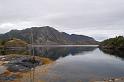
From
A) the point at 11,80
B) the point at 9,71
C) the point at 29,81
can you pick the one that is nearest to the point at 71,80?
the point at 29,81

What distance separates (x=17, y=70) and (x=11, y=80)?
21067mm

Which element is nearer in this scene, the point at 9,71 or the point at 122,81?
the point at 122,81

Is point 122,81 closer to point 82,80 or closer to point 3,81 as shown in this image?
point 82,80

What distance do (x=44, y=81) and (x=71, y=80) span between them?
27.0 ft

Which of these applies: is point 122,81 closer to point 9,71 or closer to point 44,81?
point 44,81

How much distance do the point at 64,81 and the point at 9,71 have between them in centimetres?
2915

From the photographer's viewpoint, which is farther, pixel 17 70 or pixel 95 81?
pixel 17 70

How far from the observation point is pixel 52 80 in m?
68.3

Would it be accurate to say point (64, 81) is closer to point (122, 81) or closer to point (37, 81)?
point (37, 81)

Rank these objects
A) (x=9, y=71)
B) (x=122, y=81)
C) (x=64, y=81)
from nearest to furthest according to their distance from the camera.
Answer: (x=122, y=81) → (x=64, y=81) → (x=9, y=71)

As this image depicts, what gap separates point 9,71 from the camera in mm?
86875

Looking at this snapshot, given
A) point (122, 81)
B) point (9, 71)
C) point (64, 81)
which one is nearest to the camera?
point (122, 81)

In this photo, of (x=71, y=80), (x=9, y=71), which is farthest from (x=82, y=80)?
(x=9, y=71)

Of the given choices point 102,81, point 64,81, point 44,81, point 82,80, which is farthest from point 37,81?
point 102,81
